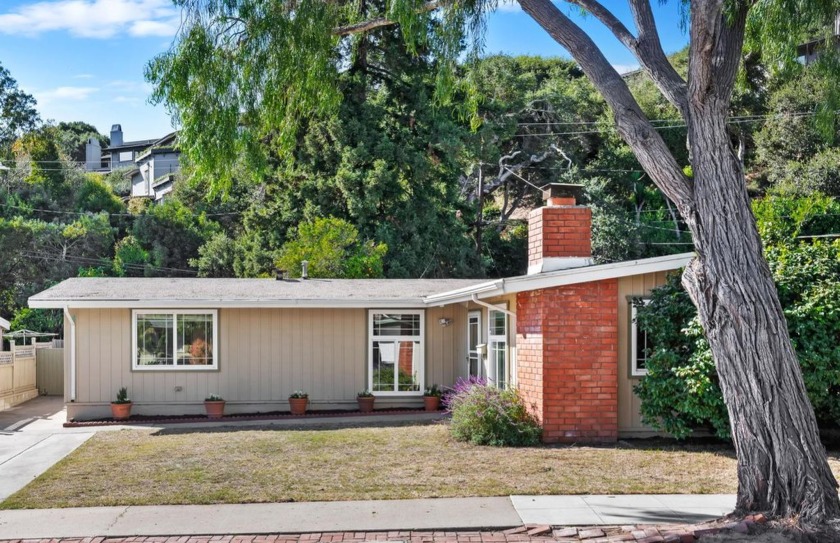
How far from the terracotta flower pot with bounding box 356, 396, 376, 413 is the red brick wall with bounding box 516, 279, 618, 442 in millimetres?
5462

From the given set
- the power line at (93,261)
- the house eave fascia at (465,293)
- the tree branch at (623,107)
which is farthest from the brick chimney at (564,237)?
the power line at (93,261)

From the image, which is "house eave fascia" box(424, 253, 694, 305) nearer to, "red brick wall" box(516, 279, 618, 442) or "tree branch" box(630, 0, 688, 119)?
"red brick wall" box(516, 279, 618, 442)

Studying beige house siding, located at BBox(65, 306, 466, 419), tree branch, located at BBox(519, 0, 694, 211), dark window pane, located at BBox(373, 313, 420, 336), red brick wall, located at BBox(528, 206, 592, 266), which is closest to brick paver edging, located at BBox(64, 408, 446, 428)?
beige house siding, located at BBox(65, 306, 466, 419)

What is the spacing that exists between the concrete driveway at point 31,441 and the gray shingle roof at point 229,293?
2.28m

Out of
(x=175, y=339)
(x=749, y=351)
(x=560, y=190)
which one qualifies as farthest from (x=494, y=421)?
(x=175, y=339)

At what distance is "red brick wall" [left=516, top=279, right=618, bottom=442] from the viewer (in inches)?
483

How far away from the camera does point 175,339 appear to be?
1698 centimetres

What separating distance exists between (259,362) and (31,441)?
184 inches

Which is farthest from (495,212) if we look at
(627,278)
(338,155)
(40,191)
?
(627,278)

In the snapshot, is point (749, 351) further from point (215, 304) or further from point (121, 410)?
point (121, 410)

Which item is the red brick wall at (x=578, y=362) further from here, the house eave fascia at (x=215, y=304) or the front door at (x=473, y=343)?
the house eave fascia at (x=215, y=304)

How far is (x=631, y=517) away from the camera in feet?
26.2

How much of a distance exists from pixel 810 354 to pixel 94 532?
27.8ft

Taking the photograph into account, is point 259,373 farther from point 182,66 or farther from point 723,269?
point 723,269
